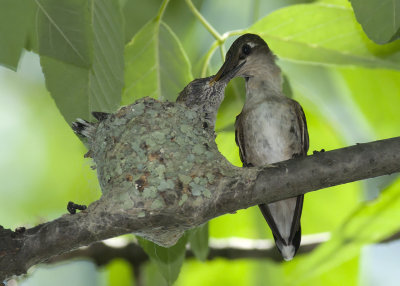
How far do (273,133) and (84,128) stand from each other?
1270mm

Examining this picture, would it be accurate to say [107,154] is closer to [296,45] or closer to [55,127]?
[296,45]

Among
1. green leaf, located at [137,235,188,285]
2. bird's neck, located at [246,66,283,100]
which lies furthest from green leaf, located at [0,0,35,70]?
bird's neck, located at [246,66,283,100]

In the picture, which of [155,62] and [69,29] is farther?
[155,62]

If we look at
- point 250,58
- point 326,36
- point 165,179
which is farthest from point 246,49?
point 165,179

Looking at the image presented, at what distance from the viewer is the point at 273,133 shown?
173 inches

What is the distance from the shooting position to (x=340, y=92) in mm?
5625

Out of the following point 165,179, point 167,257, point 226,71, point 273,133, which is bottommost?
point 167,257

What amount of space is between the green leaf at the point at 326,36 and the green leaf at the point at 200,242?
136 cm

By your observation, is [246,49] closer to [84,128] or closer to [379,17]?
[84,128]

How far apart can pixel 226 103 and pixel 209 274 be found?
1.67 metres

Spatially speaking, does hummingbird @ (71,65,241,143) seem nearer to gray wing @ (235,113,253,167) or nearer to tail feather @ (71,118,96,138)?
gray wing @ (235,113,253,167)

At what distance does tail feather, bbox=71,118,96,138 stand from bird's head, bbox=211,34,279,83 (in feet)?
3.60

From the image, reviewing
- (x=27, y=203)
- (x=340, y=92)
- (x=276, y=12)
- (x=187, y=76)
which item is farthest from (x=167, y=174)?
(x=27, y=203)

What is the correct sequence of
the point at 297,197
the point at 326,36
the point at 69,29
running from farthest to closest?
1. the point at 297,197
2. the point at 326,36
3. the point at 69,29
